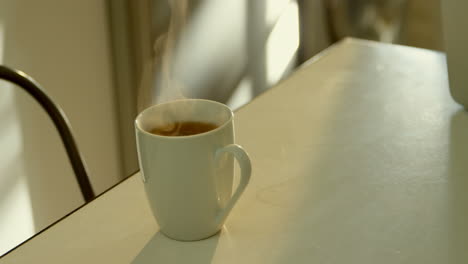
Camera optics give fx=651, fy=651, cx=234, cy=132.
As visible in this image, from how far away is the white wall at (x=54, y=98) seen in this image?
126 cm

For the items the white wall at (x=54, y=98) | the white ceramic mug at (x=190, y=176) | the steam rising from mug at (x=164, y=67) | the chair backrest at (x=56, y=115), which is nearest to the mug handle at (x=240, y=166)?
the white ceramic mug at (x=190, y=176)

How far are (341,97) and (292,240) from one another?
36 cm

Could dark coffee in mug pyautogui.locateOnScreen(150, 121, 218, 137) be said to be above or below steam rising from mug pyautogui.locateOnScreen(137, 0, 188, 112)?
above

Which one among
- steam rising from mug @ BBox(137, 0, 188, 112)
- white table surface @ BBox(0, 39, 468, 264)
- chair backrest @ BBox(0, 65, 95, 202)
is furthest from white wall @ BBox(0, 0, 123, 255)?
white table surface @ BBox(0, 39, 468, 264)

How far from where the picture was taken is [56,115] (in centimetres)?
85

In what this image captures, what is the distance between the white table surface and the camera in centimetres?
56

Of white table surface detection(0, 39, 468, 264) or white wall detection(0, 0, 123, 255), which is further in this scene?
white wall detection(0, 0, 123, 255)

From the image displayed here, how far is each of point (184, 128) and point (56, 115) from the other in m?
0.31

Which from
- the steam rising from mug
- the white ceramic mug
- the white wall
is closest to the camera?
the white ceramic mug

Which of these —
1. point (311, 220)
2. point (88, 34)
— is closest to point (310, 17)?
point (88, 34)

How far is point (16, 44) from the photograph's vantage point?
125cm

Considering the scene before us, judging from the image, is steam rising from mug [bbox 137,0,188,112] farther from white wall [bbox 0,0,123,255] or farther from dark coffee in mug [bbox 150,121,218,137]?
dark coffee in mug [bbox 150,121,218,137]

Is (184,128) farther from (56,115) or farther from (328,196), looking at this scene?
(56,115)

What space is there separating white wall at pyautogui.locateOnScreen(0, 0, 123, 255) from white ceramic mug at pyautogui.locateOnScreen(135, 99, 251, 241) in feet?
2.53
